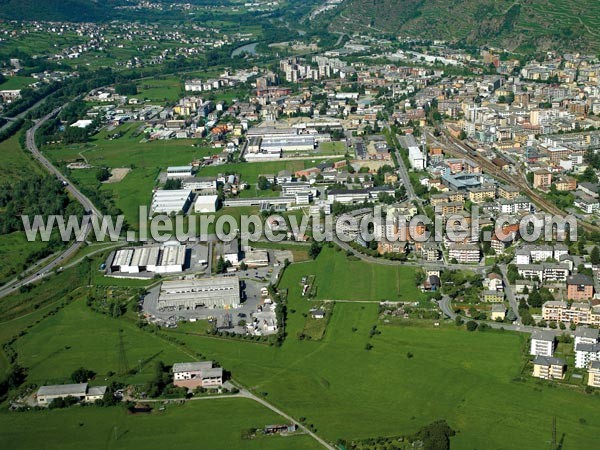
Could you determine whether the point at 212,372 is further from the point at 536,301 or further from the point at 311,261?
the point at 536,301

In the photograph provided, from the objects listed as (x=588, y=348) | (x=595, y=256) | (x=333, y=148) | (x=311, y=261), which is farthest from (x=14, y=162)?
(x=588, y=348)

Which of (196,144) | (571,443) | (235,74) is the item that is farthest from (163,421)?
(235,74)

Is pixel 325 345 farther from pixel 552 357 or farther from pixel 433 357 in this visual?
pixel 552 357

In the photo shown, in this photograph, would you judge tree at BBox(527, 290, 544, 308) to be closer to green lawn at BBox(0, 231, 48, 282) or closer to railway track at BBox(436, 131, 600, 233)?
Result: railway track at BBox(436, 131, 600, 233)

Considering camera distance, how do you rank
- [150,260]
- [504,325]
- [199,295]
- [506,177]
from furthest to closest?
[506,177], [150,260], [199,295], [504,325]

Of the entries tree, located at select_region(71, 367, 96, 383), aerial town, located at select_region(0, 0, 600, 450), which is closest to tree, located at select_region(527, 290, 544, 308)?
aerial town, located at select_region(0, 0, 600, 450)
